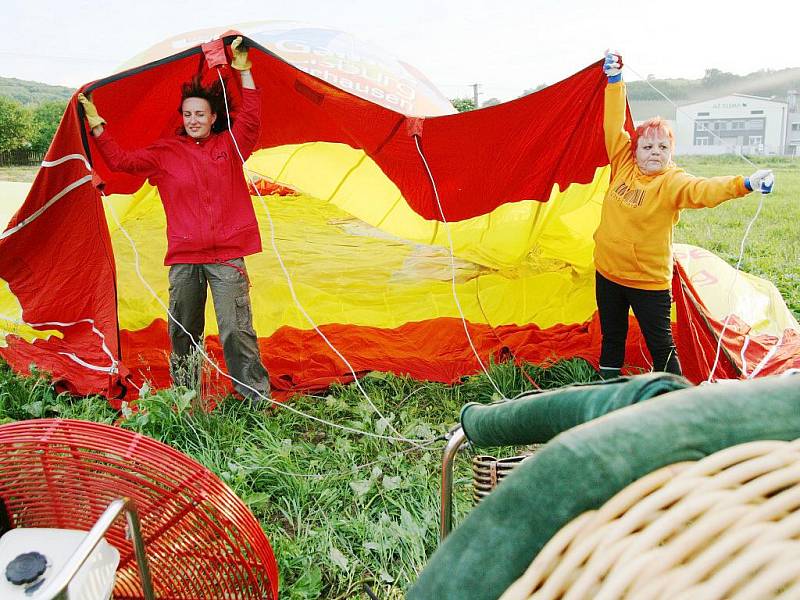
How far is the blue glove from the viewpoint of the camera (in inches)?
107

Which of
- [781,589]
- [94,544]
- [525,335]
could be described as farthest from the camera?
[525,335]

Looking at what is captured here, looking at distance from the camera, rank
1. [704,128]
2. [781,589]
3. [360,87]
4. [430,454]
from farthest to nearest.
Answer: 1. [360,87]
2. [704,128]
3. [430,454]
4. [781,589]

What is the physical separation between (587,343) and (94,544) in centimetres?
291

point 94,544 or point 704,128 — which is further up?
point 704,128

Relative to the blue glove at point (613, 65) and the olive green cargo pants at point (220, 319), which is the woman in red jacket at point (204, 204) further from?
the blue glove at point (613, 65)

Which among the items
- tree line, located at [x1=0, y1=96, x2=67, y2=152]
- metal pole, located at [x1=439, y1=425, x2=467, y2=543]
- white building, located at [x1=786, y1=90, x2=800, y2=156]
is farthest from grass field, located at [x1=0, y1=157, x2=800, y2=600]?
tree line, located at [x1=0, y1=96, x2=67, y2=152]

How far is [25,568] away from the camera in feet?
2.80

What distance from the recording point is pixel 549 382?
324 centimetres

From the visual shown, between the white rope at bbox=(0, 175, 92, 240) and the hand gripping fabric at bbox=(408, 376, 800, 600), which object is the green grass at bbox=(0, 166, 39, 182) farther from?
the hand gripping fabric at bbox=(408, 376, 800, 600)

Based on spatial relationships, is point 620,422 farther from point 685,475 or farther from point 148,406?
point 148,406

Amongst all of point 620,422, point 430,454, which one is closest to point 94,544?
point 620,422

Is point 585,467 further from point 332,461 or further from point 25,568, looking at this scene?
point 332,461

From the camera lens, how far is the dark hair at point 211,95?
110 inches

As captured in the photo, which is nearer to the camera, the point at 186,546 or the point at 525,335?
the point at 186,546
